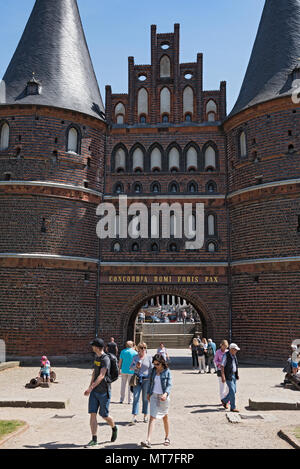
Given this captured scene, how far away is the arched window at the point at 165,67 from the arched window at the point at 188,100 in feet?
4.11

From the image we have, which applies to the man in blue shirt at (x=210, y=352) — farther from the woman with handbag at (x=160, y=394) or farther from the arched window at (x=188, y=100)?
the arched window at (x=188, y=100)

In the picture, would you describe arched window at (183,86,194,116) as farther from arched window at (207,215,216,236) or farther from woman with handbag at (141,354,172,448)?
woman with handbag at (141,354,172,448)

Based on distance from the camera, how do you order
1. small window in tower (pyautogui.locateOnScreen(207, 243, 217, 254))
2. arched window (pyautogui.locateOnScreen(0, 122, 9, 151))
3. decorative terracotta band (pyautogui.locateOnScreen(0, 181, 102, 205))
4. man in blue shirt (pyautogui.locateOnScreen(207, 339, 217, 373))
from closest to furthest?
man in blue shirt (pyautogui.locateOnScreen(207, 339, 217, 373)) → decorative terracotta band (pyautogui.locateOnScreen(0, 181, 102, 205)) → arched window (pyautogui.locateOnScreen(0, 122, 9, 151)) → small window in tower (pyautogui.locateOnScreen(207, 243, 217, 254))

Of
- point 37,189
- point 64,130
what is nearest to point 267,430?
point 37,189

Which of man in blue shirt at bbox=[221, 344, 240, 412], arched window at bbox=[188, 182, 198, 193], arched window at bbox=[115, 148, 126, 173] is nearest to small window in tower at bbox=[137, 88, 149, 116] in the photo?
arched window at bbox=[115, 148, 126, 173]

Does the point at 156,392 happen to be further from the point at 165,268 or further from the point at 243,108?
the point at 243,108

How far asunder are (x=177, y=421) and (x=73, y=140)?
1440 cm

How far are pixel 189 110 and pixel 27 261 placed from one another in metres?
10.3

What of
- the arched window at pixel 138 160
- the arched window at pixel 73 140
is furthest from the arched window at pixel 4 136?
the arched window at pixel 138 160

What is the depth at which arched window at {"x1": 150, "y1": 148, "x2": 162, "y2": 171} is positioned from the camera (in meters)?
20.8

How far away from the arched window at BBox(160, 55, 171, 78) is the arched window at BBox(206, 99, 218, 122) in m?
2.52

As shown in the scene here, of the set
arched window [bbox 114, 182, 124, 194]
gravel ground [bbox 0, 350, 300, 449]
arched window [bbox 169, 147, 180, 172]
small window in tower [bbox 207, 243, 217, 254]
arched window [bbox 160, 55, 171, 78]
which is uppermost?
arched window [bbox 160, 55, 171, 78]

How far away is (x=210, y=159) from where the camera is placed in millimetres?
20891

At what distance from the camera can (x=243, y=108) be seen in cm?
1947
